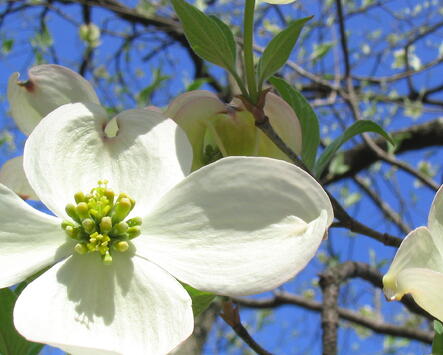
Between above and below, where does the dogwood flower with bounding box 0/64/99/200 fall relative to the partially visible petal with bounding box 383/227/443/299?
above

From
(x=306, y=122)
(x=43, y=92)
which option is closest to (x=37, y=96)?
(x=43, y=92)

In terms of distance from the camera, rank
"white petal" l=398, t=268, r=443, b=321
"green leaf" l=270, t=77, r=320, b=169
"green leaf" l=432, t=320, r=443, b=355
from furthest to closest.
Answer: "green leaf" l=270, t=77, r=320, b=169 < "green leaf" l=432, t=320, r=443, b=355 < "white petal" l=398, t=268, r=443, b=321

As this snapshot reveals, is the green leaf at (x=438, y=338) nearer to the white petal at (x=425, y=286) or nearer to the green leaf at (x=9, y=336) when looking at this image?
the white petal at (x=425, y=286)

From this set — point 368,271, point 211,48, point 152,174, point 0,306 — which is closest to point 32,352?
point 0,306

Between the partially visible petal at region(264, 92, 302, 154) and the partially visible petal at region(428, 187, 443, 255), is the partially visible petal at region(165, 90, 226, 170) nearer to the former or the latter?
the partially visible petal at region(264, 92, 302, 154)

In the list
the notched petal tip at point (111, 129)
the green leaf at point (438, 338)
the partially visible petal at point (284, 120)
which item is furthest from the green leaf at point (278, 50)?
the green leaf at point (438, 338)

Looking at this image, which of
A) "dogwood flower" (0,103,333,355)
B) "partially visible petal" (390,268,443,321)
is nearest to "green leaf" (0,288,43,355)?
"dogwood flower" (0,103,333,355)

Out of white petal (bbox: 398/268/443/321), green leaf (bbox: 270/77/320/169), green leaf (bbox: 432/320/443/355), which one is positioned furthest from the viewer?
green leaf (bbox: 270/77/320/169)

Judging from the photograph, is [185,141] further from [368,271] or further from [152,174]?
[368,271]
